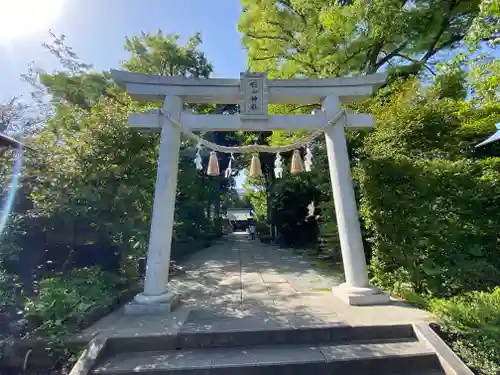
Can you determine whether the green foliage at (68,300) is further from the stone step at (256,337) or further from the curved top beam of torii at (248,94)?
the curved top beam of torii at (248,94)

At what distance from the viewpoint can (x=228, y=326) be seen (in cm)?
373

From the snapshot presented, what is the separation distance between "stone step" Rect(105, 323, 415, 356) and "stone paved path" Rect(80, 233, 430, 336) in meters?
0.12

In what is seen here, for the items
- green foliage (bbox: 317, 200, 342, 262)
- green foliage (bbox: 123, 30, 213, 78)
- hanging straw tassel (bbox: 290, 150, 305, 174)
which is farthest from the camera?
green foliage (bbox: 123, 30, 213, 78)

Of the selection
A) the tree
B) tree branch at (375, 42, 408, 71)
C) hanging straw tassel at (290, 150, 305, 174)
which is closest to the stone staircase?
hanging straw tassel at (290, 150, 305, 174)

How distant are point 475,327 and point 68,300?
192 inches

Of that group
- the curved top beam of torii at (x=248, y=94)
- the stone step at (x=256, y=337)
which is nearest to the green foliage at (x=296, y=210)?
the curved top beam of torii at (x=248, y=94)

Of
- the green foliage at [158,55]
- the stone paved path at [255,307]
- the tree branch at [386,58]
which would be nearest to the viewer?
the stone paved path at [255,307]

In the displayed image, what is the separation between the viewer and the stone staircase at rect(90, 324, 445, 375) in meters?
3.04

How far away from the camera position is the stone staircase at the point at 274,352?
3.04m

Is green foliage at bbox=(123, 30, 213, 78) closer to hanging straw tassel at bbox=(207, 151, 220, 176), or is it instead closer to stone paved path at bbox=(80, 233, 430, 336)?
hanging straw tassel at bbox=(207, 151, 220, 176)

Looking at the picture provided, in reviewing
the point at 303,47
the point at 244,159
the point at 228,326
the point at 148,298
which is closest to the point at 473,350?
the point at 228,326

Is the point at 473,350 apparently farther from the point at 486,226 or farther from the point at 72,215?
the point at 72,215

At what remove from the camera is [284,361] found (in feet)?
10.1

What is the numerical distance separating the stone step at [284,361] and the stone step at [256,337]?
0.27ft
